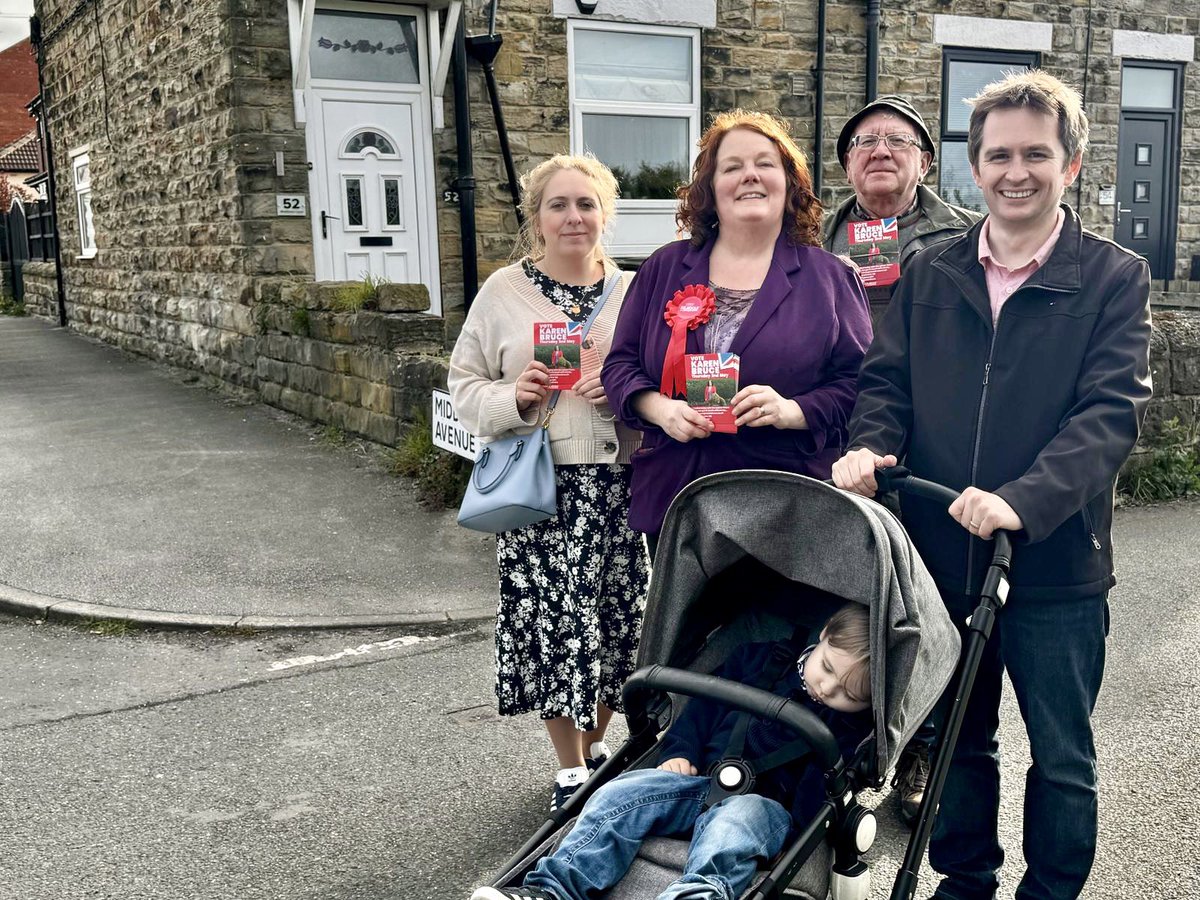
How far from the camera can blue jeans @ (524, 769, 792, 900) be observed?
7.73 feet

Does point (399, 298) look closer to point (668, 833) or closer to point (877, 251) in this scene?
point (877, 251)

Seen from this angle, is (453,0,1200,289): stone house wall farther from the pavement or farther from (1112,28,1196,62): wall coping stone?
the pavement

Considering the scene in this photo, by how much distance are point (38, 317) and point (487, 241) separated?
15.0 meters

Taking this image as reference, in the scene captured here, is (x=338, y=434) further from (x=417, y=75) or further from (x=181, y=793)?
(x=181, y=793)

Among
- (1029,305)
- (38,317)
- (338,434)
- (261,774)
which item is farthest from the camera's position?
(38,317)

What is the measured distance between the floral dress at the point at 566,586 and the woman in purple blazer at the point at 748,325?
0.30 metres

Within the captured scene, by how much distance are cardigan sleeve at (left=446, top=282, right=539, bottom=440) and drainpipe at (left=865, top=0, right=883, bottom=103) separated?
1139 cm

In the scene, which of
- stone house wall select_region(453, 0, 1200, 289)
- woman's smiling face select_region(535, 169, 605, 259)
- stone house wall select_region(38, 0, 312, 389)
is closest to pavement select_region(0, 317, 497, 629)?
stone house wall select_region(38, 0, 312, 389)

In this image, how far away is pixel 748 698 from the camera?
101 inches

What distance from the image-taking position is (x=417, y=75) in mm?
12383

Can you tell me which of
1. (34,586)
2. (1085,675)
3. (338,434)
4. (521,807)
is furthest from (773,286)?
(338,434)

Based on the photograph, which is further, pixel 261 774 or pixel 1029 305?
pixel 261 774

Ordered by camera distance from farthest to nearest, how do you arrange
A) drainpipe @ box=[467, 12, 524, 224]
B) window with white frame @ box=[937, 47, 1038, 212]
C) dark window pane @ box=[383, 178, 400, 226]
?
window with white frame @ box=[937, 47, 1038, 212] → dark window pane @ box=[383, 178, 400, 226] → drainpipe @ box=[467, 12, 524, 224]

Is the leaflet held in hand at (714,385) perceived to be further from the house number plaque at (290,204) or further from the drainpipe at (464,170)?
the house number plaque at (290,204)
